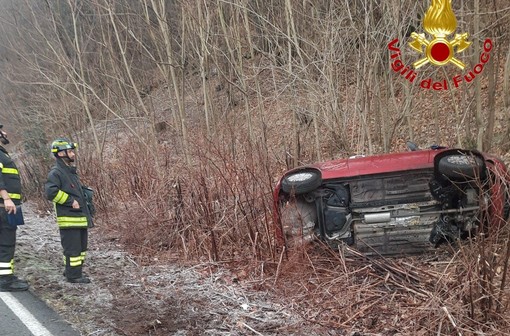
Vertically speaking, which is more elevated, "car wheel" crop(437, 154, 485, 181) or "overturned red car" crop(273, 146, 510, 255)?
"car wheel" crop(437, 154, 485, 181)

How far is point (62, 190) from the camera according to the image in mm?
5004

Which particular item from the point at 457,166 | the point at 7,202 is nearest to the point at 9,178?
the point at 7,202

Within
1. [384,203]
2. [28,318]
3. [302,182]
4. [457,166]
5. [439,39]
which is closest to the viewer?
[28,318]

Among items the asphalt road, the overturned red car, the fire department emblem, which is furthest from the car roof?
the fire department emblem

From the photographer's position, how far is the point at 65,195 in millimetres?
4984

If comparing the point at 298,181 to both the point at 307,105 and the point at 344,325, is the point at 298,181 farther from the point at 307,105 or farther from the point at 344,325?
the point at 307,105

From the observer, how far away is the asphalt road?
3924mm

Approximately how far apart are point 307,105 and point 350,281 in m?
5.17

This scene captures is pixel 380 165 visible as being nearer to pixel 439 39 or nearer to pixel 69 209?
pixel 69 209

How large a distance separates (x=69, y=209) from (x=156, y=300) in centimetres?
148

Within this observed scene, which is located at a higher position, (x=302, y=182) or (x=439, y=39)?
(x=439, y=39)

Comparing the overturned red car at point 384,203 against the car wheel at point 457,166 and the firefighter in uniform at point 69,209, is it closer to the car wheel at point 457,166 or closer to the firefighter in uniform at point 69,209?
the car wheel at point 457,166

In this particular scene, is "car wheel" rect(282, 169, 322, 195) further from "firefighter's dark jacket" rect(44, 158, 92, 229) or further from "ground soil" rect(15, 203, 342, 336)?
"firefighter's dark jacket" rect(44, 158, 92, 229)

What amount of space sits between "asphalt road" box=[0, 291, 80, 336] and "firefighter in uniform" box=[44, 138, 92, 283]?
525mm
